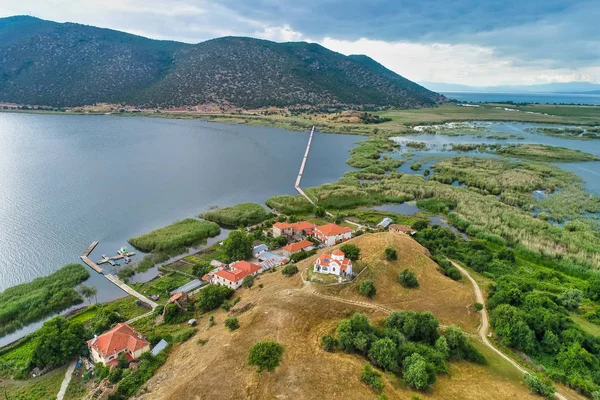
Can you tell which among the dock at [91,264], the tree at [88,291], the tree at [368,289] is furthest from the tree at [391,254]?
the dock at [91,264]

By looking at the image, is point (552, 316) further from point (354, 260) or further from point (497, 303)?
point (354, 260)

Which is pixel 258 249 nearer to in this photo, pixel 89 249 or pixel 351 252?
pixel 351 252

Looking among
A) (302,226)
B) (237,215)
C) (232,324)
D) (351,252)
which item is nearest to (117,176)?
(237,215)

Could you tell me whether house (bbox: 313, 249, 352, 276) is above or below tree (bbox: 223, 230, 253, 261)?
above

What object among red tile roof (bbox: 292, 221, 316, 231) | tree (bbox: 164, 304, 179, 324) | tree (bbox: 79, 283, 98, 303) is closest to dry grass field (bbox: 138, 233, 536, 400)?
tree (bbox: 164, 304, 179, 324)

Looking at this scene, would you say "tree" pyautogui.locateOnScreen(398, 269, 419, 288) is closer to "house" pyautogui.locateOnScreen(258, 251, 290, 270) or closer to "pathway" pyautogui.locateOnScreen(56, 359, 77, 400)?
"house" pyautogui.locateOnScreen(258, 251, 290, 270)

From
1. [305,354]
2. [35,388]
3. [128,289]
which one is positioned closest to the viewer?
[305,354]
